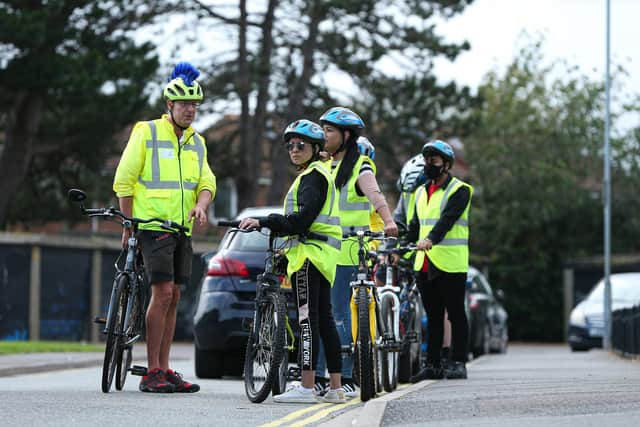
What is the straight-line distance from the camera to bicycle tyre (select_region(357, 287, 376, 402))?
374 inches

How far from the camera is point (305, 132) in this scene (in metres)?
9.59

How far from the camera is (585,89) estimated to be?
54.5 metres

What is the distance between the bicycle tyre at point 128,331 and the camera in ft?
33.6

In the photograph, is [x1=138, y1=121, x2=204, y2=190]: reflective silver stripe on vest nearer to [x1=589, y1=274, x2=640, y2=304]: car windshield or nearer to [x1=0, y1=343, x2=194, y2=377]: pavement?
[x1=0, y1=343, x2=194, y2=377]: pavement

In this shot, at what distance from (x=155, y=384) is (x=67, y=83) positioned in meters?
19.0

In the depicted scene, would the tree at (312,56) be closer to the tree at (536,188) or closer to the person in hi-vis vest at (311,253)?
the tree at (536,188)

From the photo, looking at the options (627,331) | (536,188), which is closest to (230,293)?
(627,331)

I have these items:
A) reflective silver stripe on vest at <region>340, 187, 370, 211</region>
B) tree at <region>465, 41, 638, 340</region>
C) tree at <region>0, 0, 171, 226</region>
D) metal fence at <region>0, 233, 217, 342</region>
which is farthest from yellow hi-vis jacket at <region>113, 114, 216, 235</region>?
tree at <region>465, 41, 638, 340</region>

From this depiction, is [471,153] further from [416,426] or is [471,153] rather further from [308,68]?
[416,426]

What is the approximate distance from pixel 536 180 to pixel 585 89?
6.89 metres

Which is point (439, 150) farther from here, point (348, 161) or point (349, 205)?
point (348, 161)

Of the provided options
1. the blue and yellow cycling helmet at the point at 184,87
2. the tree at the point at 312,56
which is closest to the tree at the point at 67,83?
the tree at the point at 312,56

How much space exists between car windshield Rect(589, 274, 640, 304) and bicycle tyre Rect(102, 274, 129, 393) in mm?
21702

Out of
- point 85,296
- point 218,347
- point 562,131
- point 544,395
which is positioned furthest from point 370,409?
point 562,131
